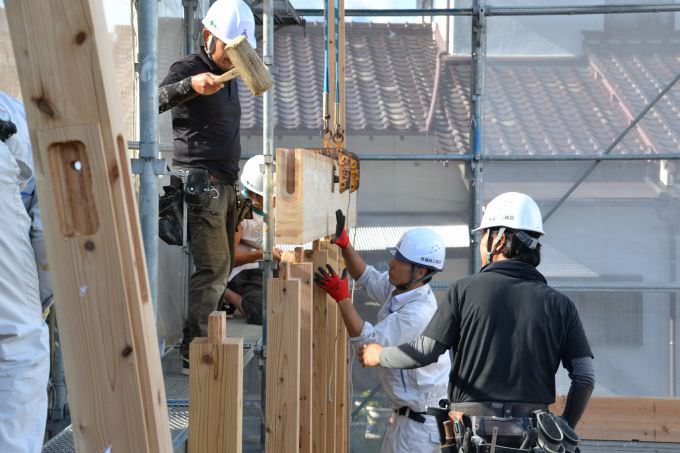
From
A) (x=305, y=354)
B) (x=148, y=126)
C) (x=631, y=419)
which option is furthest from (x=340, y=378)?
(x=148, y=126)

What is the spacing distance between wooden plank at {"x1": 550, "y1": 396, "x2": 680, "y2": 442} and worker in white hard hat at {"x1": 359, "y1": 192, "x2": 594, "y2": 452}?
2.79 metres

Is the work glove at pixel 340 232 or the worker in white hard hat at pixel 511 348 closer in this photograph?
the worker in white hard hat at pixel 511 348

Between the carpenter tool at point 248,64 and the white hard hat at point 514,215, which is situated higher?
the carpenter tool at point 248,64

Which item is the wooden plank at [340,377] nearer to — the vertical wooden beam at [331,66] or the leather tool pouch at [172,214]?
the vertical wooden beam at [331,66]

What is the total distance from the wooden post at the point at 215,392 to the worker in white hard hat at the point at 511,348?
4.12ft

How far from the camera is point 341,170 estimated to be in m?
4.16

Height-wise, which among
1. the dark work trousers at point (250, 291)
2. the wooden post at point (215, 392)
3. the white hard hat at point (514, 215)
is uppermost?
the white hard hat at point (514, 215)

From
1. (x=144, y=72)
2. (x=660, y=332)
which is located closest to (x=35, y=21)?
(x=144, y=72)

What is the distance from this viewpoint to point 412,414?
13.3ft

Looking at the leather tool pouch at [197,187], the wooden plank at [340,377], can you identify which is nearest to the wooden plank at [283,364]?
the leather tool pouch at [197,187]

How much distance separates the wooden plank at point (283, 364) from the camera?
2914mm

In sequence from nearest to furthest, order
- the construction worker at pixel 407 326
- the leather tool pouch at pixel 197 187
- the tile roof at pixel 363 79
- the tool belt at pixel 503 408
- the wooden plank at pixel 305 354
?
the tool belt at pixel 503 408 → the wooden plank at pixel 305 354 → the leather tool pouch at pixel 197 187 → the construction worker at pixel 407 326 → the tile roof at pixel 363 79

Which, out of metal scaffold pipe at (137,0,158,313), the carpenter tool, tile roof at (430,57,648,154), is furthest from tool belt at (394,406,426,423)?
tile roof at (430,57,648,154)

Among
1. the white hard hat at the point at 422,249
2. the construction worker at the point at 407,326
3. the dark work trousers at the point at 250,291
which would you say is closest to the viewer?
the construction worker at the point at 407,326
